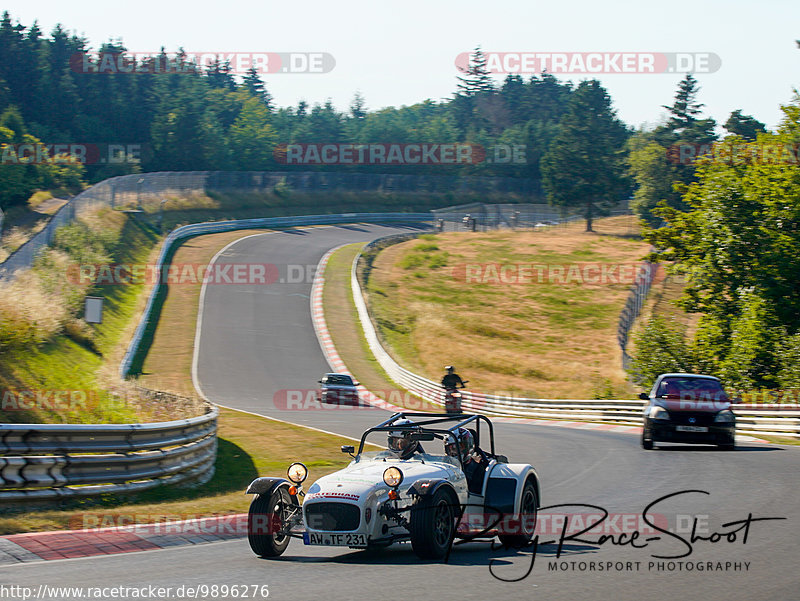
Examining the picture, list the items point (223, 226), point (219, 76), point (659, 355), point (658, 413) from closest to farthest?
point (658, 413) < point (659, 355) < point (223, 226) < point (219, 76)

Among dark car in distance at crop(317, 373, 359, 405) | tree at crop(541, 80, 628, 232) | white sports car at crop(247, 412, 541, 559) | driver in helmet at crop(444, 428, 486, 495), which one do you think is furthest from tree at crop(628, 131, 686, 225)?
white sports car at crop(247, 412, 541, 559)

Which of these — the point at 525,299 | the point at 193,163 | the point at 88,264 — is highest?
the point at 193,163

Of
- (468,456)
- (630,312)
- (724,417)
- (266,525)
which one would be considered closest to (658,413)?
(724,417)

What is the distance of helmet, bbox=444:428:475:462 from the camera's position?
921 cm

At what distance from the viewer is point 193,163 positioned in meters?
84.8

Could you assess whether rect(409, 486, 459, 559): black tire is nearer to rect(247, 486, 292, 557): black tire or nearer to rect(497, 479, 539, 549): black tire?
rect(497, 479, 539, 549): black tire

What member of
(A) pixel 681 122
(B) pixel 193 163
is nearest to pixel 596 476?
(B) pixel 193 163

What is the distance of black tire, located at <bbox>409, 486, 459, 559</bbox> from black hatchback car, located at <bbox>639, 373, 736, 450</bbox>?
34.4 ft

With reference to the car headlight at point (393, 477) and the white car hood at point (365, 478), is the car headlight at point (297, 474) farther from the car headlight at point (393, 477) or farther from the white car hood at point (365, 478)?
the car headlight at point (393, 477)

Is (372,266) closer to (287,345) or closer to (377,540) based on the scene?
(287,345)

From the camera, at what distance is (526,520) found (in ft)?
30.3

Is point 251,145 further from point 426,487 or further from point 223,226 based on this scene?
point 426,487

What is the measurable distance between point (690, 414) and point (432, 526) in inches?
442

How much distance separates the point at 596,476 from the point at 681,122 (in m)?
101
